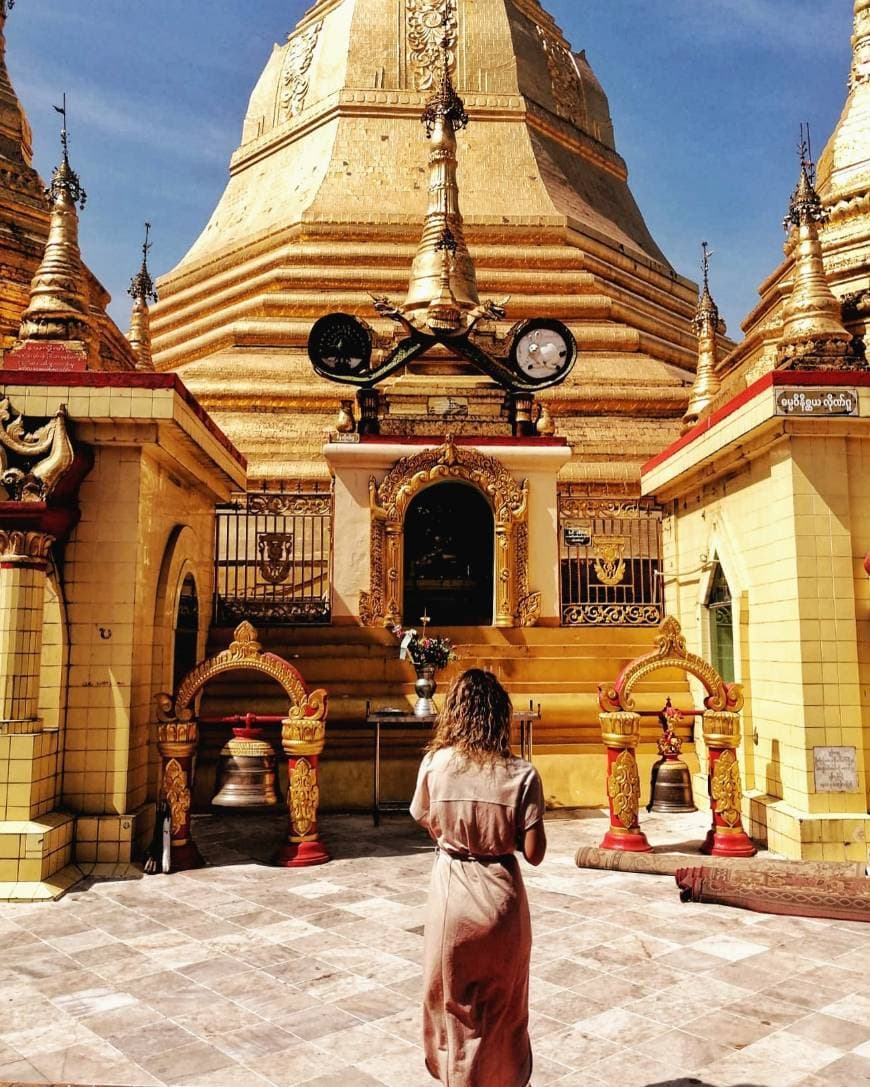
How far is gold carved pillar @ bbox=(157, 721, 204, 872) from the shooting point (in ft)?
25.1

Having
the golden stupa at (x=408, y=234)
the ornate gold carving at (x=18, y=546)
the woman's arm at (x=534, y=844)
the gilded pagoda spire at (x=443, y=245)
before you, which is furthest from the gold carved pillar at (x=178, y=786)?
the gilded pagoda spire at (x=443, y=245)

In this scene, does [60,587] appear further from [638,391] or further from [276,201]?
[276,201]

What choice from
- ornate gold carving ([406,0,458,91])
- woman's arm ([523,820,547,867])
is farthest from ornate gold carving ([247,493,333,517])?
ornate gold carving ([406,0,458,91])

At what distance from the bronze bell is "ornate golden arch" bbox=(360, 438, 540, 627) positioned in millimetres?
3856

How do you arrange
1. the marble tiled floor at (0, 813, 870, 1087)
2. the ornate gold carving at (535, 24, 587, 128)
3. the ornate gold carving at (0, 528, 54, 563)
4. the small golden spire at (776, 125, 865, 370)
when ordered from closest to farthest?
the marble tiled floor at (0, 813, 870, 1087) < the ornate gold carving at (0, 528, 54, 563) < the small golden spire at (776, 125, 865, 370) < the ornate gold carving at (535, 24, 587, 128)

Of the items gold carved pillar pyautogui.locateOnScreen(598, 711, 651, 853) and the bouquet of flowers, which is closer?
gold carved pillar pyautogui.locateOnScreen(598, 711, 651, 853)

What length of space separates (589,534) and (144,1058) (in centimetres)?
1009

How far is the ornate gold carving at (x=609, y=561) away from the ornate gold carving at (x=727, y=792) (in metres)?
4.63

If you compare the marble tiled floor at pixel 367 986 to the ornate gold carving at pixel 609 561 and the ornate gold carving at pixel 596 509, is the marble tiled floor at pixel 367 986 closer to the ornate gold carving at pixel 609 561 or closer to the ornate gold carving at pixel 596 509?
the ornate gold carving at pixel 609 561

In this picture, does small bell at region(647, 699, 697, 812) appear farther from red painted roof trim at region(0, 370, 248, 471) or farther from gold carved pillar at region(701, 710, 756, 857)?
red painted roof trim at region(0, 370, 248, 471)

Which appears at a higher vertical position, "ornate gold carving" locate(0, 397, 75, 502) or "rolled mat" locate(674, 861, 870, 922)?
"ornate gold carving" locate(0, 397, 75, 502)

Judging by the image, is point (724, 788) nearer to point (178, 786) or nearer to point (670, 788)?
point (670, 788)

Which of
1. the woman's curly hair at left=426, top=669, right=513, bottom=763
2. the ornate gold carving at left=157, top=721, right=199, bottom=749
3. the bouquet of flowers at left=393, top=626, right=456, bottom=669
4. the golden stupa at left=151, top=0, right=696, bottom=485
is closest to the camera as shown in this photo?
the woman's curly hair at left=426, top=669, right=513, bottom=763

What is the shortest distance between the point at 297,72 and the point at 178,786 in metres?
23.8
